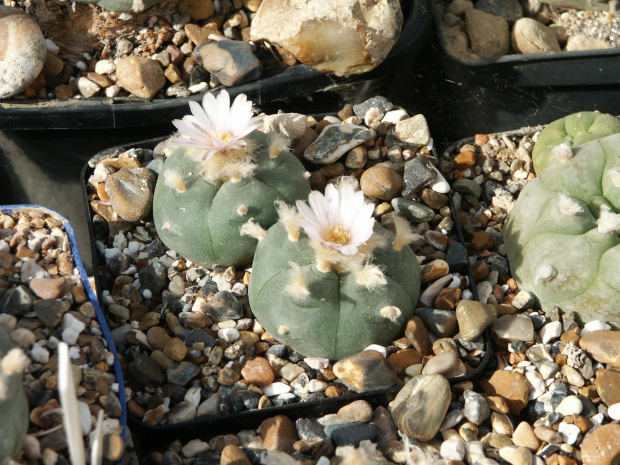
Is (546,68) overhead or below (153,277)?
overhead

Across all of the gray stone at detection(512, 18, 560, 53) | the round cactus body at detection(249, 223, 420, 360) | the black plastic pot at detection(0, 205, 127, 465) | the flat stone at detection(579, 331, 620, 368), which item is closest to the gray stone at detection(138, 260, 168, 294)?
the black plastic pot at detection(0, 205, 127, 465)

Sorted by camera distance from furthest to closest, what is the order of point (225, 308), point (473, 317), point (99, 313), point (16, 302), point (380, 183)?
point (380, 183)
point (225, 308)
point (473, 317)
point (99, 313)
point (16, 302)

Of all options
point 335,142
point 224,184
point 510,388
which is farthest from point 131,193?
point 510,388

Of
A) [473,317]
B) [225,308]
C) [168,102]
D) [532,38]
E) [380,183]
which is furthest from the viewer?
[532,38]

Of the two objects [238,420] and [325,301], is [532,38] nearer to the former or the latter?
[325,301]

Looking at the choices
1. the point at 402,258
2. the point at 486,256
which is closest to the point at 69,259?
the point at 402,258

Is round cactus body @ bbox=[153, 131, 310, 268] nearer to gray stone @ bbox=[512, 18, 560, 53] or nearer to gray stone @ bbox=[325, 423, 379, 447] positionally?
gray stone @ bbox=[325, 423, 379, 447]

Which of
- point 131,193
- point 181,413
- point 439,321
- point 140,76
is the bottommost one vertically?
point 181,413

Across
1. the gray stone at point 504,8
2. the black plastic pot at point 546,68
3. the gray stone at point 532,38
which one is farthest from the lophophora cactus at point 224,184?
the gray stone at point 504,8
